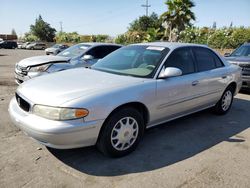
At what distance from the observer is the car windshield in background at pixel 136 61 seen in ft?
13.3

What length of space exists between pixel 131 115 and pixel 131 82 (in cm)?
47

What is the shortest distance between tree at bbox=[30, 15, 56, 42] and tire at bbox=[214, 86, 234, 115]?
65.3 m

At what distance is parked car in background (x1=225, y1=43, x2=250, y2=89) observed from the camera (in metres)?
7.99

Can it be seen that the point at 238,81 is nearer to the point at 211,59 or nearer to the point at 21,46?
the point at 211,59

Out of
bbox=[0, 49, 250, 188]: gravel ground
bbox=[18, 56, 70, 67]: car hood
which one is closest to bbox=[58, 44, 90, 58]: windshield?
bbox=[18, 56, 70, 67]: car hood

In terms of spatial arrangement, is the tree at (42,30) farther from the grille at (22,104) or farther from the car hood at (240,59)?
the grille at (22,104)

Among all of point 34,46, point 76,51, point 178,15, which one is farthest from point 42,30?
point 76,51

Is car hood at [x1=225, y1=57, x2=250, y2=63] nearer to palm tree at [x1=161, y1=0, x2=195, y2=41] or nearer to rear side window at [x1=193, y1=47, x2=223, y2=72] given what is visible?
rear side window at [x1=193, y1=47, x2=223, y2=72]

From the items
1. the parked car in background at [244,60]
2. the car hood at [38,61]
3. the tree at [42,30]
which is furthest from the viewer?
the tree at [42,30]

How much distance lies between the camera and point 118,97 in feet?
10.9

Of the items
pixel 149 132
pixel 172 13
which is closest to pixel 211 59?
pixel 149 132

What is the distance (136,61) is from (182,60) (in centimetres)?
82

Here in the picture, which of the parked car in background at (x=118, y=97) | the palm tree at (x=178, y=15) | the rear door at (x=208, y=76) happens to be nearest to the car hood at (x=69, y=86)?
the parked car in background at (x=118, y=97)

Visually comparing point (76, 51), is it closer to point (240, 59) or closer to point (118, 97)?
point (240, 59)
